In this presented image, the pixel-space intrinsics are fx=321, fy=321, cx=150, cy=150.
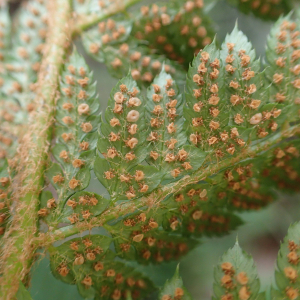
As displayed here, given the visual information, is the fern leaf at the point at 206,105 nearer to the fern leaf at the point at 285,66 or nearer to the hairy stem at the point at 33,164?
the fern leaf at the point at 285,66

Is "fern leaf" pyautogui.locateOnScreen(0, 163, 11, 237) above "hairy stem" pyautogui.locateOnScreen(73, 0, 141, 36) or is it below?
below

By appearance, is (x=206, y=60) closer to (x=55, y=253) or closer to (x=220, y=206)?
(x=220, y=206)

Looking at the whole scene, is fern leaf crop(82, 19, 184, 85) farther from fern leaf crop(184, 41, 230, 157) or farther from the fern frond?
fern leaf crop(184, 41, 230, 157)

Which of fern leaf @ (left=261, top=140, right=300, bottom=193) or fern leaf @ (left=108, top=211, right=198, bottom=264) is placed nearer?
fern leaf @ (left=108, top=211, right=198, bottom=264)

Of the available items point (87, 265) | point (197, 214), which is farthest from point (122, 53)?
point (87, 265)

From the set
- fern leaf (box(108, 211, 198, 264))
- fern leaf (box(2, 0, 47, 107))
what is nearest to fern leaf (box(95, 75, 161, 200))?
fern leaf (box(108, 211, 198, 264))

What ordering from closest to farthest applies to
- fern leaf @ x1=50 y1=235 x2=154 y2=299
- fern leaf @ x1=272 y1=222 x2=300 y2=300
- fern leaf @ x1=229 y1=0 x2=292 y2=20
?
1. fern leaf @ x1=272 y1=222 x2=300 y2=300
2. fern leaf @ x1=50 y1=235 x2=154 y2=299
3. fern leaf @ x1=229 y1=0 x2=292 y2=20
